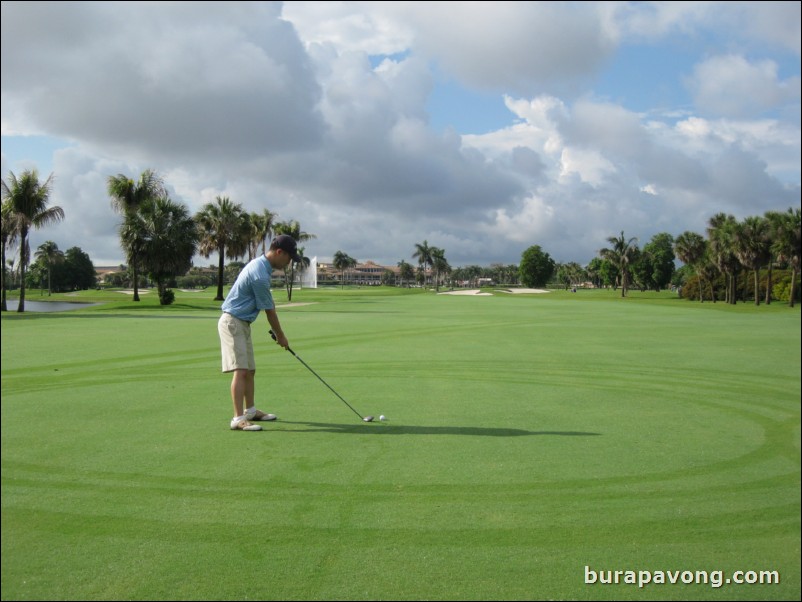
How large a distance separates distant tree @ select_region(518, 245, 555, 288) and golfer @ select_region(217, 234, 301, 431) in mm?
139071

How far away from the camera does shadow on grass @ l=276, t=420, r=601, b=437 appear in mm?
7172

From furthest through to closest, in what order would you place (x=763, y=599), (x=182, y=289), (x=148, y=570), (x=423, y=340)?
1. (x=182, y=289)
2. (x=423, y=340)
3. (x=148, y=570)
4. (x=763, y=599)

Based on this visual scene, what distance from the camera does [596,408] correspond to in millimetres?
8812

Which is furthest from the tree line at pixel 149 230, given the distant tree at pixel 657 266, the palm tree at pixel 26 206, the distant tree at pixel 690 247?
the distant tree at pixel 657 266

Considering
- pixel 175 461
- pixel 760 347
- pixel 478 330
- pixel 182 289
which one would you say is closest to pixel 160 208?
pixel 182 289

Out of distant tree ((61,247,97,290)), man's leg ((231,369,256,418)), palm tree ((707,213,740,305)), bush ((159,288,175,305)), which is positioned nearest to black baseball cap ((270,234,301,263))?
man's leg ((231,369,256,418))

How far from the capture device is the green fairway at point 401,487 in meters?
3.75

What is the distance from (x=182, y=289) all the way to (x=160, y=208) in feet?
59.8

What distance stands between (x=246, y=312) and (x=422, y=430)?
2.46m

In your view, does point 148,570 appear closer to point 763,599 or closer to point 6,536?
point 6,536

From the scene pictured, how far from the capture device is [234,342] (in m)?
7.38

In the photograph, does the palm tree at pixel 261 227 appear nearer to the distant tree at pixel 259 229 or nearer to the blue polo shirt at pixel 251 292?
the distant tree at pixel 259 229

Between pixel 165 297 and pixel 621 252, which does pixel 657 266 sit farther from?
pixel 165 297

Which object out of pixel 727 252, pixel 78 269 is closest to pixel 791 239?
pixel 78 269
